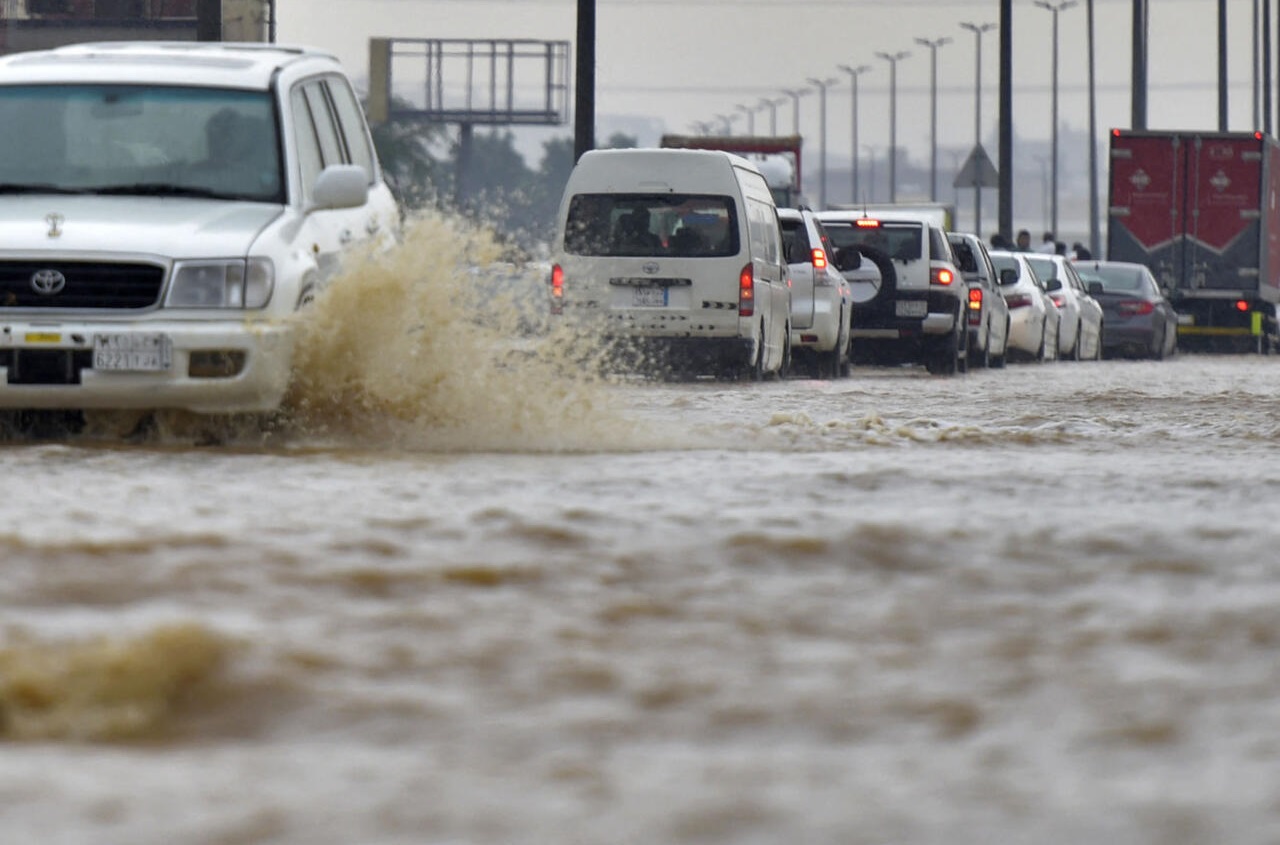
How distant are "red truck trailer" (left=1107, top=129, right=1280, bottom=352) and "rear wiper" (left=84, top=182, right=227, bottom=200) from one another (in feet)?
90.8

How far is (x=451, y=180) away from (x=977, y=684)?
484 feet

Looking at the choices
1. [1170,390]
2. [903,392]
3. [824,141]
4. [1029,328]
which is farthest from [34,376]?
[824,141]

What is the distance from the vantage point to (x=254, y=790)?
371 centimetres

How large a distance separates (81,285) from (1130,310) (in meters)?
26.4

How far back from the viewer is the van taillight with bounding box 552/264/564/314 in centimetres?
1991

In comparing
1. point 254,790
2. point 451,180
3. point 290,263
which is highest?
point 451,180

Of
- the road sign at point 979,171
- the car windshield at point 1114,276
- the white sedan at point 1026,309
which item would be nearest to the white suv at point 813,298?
the white sedan at point 1026,309

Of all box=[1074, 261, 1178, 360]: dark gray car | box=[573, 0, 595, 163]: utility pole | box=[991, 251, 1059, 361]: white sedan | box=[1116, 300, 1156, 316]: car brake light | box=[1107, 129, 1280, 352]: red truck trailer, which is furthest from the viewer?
box=[1107, 129, 1280, 352]: red truck trailer

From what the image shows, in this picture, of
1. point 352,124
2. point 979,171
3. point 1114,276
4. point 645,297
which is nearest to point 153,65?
point 352,124

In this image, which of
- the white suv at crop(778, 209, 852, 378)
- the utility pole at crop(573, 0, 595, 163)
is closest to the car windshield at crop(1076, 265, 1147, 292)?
the utility pole at crop(573, 0, 595, 163)

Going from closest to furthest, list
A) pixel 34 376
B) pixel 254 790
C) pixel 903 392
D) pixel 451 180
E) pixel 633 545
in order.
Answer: pixel 254 790 < pixel 633 545 < pixel 34 376 < pixel 903 392 < pixel 451 180

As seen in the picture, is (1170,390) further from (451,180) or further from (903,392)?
(451,180)

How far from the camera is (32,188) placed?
11.0 m

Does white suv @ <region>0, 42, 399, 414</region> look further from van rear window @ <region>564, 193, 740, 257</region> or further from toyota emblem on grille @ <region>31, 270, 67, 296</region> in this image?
van rear window @ <region>564, 193, 740, 257</region>
